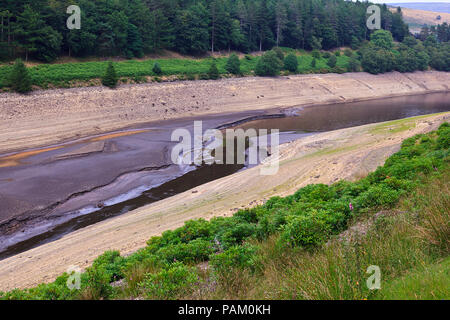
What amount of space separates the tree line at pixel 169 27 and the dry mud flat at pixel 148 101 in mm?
11747

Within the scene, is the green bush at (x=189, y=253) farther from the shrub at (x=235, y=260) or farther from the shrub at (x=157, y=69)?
the shrub at (x=157, y=69)

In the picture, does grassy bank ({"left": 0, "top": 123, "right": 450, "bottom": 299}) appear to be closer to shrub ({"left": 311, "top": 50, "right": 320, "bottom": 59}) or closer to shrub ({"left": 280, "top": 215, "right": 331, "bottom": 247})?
shrub ({"left": 280, "top": 215, "right": 331, "bottom": 247})

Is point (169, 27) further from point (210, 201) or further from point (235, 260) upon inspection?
point (235, 260)

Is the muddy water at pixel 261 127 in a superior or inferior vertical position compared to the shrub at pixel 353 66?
inferior

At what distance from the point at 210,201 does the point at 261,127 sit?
72.8 ft

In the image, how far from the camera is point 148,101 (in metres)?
40.9

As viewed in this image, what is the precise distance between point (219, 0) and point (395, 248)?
72.8 meters

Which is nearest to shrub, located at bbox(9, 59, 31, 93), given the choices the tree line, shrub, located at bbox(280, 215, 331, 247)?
the tree line

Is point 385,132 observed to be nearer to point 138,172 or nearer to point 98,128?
point 138,172

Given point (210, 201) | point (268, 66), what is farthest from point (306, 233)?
point (268, 66)

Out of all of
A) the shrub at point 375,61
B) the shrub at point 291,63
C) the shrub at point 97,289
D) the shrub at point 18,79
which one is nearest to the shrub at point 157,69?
the shrub at point 18,79

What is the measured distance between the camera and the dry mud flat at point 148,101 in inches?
1210
